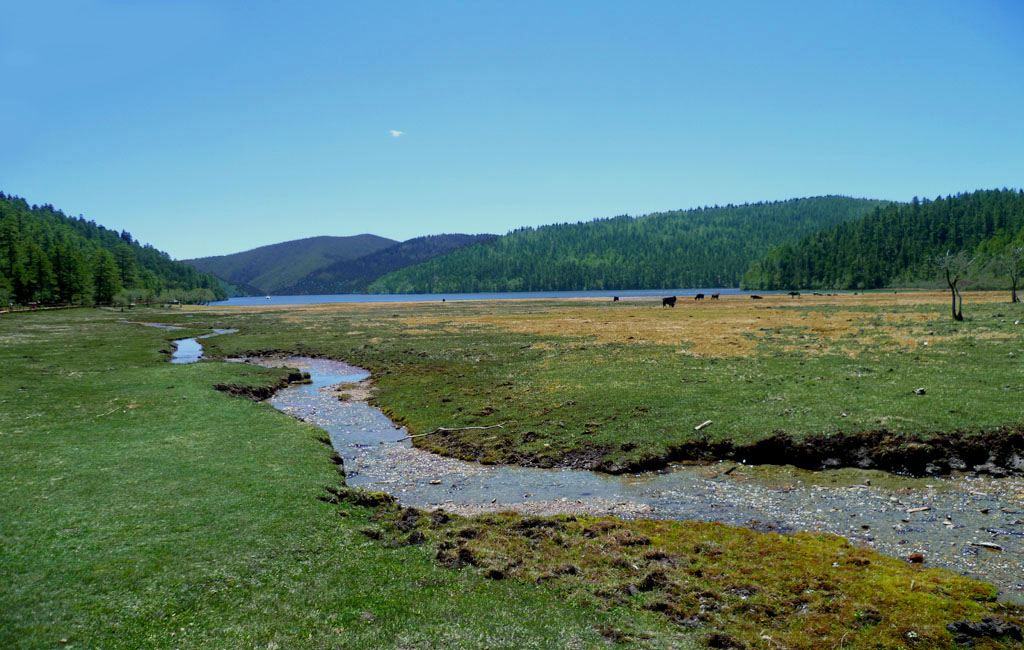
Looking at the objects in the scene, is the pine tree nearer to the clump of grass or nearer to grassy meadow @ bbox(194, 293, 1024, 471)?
grassy meadow @ bbox(194, 293, 1024, 471)

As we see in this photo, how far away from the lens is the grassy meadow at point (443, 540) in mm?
8547

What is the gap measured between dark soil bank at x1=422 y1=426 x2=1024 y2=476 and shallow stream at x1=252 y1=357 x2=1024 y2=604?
58cm

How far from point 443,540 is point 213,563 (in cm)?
481

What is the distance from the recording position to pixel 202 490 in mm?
14461

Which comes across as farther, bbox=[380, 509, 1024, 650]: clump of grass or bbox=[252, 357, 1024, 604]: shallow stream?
bbox=[252, 357, 1024, 604]: shallow stream

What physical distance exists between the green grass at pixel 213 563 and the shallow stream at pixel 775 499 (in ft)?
11.2

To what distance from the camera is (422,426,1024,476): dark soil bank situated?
1644 cm

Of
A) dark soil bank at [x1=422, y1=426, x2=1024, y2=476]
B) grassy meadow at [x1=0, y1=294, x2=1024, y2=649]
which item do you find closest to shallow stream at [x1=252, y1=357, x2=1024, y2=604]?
dark soil bank at [x1=422, y1=426, x2=1024, y2=476]

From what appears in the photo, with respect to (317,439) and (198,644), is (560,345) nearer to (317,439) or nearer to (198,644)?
(317,439)

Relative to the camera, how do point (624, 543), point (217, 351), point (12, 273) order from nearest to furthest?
point (624, 543) < point (217, 351) < point (12, 273)

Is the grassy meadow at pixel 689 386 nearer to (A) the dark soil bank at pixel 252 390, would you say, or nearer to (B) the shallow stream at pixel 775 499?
(B) the shallow stream at pixel 775 499

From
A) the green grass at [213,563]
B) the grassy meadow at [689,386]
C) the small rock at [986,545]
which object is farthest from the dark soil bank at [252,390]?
the small rock at [986,545]

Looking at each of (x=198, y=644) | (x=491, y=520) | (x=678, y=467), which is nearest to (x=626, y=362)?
(x=678, y=467)

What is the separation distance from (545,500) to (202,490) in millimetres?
9861
